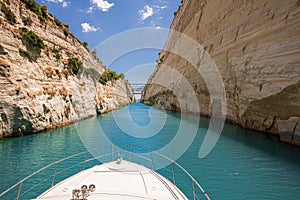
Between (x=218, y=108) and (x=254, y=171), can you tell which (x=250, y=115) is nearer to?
(x=218, y=108)

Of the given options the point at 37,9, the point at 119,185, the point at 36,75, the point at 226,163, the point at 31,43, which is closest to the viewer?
the point at 119,185

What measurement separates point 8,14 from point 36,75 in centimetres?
453

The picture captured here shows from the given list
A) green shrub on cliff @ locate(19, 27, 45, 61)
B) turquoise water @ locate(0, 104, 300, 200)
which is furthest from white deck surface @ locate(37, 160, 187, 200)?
green shrub on cliff @ locate(19, 27, 45, 61)

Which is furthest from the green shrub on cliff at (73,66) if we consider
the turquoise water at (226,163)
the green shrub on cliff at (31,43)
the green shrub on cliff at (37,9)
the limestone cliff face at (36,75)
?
the turquoise water at (226,163)

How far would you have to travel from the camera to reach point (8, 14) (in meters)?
11.7

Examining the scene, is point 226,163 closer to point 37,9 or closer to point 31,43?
point 31,43

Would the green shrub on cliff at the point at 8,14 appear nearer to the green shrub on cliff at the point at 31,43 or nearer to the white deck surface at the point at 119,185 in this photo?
the green shrub on cliff at the point at 31,43

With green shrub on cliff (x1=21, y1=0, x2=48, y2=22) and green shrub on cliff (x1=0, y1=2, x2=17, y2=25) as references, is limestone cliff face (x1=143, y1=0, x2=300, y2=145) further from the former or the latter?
green shrub on cliff (x1=21, y1=0, x2=48, y2=22)

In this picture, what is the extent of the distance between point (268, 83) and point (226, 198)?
28.3 ft

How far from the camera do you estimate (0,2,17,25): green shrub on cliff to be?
11.4m

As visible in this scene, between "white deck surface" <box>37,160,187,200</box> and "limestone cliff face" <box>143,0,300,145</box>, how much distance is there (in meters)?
8.88

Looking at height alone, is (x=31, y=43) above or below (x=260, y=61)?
above

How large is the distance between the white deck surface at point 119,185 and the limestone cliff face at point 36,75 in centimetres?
913

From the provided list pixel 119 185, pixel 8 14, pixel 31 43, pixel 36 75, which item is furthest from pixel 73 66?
pixel 119 185
